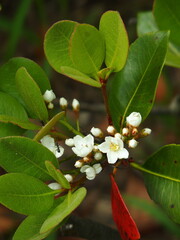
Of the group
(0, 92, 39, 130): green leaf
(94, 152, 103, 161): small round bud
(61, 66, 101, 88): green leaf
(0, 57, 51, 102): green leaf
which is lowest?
(94, 152, 103, 161): small round bud

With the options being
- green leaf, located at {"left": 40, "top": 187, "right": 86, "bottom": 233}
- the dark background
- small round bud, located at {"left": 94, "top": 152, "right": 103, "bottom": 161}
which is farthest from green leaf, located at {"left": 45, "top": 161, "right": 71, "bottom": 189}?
the dark background

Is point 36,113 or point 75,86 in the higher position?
point 36,113

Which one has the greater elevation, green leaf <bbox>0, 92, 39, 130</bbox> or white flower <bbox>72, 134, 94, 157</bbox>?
green leaf <bbox>0, 92, 39, 130</bbox>

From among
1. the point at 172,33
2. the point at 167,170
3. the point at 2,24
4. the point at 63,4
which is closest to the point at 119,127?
the point at 167,170

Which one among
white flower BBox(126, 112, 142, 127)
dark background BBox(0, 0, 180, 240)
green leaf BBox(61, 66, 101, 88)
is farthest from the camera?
dark background BBox(0, 0, 180, 240)

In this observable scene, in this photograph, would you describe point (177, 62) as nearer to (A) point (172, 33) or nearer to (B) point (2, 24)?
(A) point (172, 33)

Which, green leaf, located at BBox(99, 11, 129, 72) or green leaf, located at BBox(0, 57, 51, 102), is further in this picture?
green leaf, located at BBox(0, 57, 51, 102)

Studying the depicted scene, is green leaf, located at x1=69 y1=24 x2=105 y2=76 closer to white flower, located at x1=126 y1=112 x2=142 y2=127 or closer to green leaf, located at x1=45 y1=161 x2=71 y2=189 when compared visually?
white flower, located at x1=126 y1=112 x2=142 y2=127
